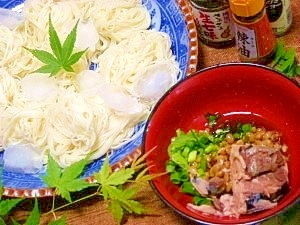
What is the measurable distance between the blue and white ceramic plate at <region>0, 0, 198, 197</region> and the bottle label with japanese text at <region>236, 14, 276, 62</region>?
0.12 meters

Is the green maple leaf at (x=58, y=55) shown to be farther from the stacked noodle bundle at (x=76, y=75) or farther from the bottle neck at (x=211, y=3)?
the bottle neck at (x=211, y=3)

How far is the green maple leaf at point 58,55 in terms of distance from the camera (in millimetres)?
1699

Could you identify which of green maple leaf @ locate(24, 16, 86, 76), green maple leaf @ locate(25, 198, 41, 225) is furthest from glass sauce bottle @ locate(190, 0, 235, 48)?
green maple leaf @ locate(25, 198, 41, 225)

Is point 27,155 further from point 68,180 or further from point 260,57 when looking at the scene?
point 260,57

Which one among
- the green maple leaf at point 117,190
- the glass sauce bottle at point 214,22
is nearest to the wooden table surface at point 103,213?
the green maple leaf at point 117,190

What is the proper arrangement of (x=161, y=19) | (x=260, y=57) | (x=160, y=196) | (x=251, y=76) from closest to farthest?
1. (x=160, y=196)
2. (x=251, y=76)
3. (x=260, y=57)
4. (x=161, y=19)

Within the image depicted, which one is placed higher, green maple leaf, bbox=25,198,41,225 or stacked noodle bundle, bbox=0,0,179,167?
stacked noodle bundle, bbox=0,0,179,167

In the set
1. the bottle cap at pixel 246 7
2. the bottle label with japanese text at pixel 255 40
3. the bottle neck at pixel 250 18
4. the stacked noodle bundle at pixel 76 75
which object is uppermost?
the bottle cap at pixel 246 7

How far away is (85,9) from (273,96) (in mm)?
615

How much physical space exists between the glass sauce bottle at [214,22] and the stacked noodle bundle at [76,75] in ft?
0.36

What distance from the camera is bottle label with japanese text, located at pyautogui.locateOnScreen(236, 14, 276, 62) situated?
5.32ft

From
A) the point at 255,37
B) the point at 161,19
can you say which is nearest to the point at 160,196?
the point at 255,37

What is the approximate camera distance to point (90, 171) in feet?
5.35

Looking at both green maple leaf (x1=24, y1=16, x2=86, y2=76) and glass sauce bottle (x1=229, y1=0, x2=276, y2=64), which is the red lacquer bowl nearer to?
glass sauce bottle (x1=229, y1=0, x2=276, y2=64)
